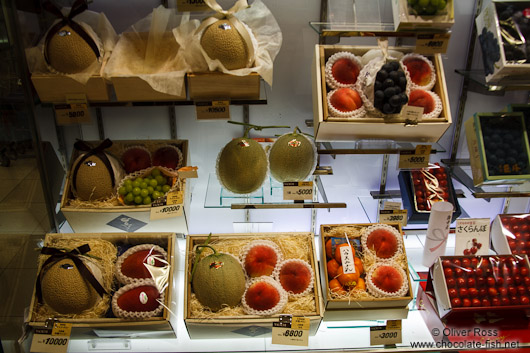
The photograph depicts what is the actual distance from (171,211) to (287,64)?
85cm

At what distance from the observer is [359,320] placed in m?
1.81

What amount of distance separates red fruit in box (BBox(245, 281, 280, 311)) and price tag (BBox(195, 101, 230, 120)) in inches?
26.9

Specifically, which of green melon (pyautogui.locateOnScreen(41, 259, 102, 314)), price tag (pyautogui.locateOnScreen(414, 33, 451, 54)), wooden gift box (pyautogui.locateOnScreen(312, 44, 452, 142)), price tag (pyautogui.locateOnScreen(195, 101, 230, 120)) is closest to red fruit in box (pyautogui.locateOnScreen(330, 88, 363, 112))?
wooden gift box (pyautogui.locateOnScreen(312, 44, 452, 142))

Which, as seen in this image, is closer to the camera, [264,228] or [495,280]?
[495,280]

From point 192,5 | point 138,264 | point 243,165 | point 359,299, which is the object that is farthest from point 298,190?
point 192,5

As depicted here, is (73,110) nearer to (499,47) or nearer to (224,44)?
(224,44)

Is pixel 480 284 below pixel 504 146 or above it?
below

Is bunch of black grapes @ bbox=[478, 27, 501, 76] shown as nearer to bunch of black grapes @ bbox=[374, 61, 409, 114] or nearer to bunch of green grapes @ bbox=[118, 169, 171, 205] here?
bunch of black grapes @ bbox=[374, 61, 409, 114]

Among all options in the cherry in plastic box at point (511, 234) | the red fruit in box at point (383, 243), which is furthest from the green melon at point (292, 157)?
the cherry in plastic box at point (511, 234)

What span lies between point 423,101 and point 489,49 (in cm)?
39

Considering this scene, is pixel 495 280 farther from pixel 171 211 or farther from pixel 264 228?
pixel 171 211

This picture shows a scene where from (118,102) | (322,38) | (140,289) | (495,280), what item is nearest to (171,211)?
(140,289)

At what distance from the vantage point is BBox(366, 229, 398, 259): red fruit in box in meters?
1.89

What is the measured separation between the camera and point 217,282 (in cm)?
164
